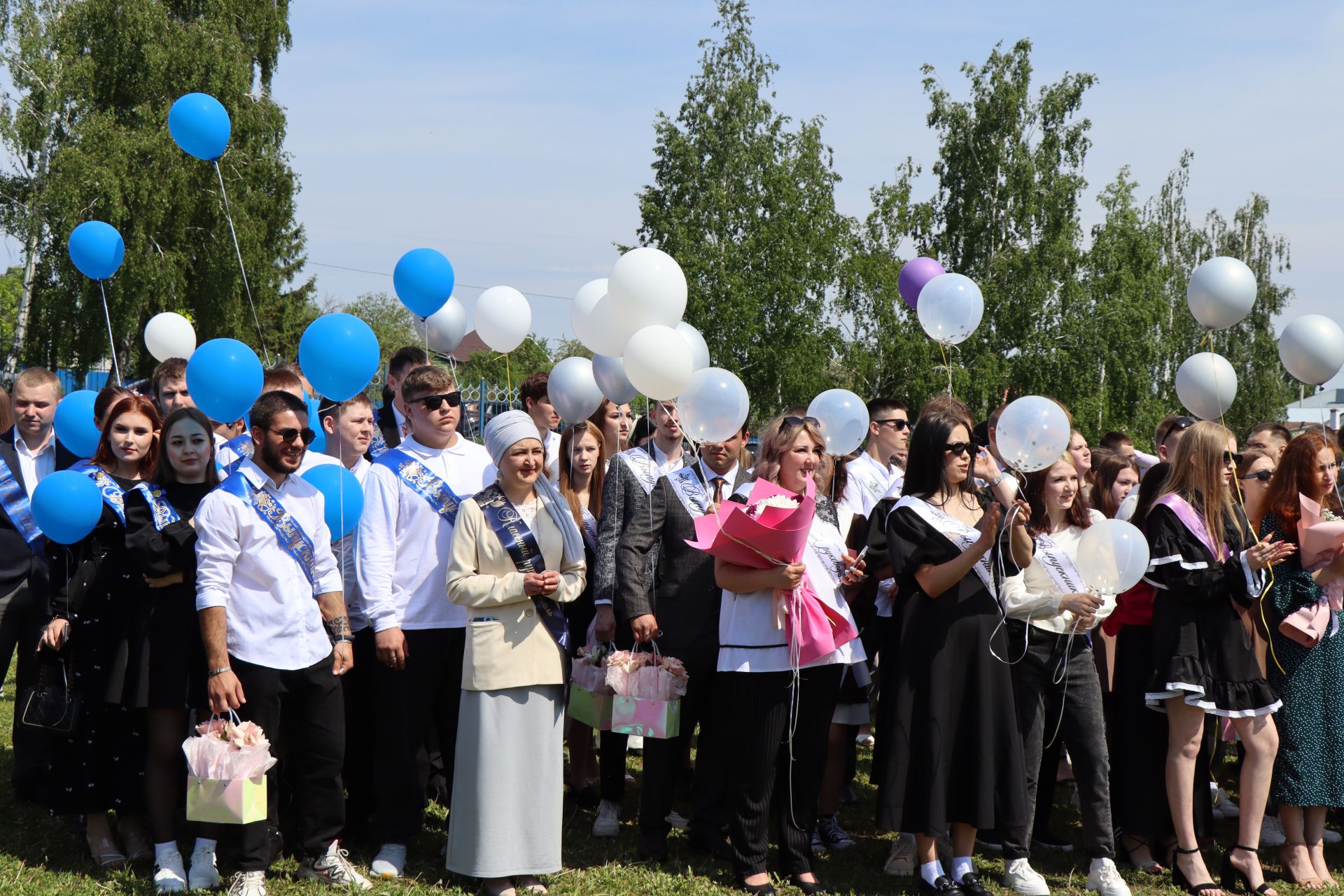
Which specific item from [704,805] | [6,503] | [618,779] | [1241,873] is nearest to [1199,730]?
[1241,873]

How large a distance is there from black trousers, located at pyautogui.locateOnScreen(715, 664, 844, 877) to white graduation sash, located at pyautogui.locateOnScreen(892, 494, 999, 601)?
0.71 meters

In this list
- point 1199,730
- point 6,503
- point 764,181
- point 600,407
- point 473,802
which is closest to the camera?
point 473,802

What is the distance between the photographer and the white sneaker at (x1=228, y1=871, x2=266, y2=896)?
13.8ft

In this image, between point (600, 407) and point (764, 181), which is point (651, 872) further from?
point (764, 181)

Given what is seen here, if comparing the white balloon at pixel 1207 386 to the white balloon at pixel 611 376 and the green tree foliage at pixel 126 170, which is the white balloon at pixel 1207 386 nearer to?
the white balloon at pixel 611 376

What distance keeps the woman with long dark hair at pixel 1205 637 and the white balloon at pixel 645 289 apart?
7.47 ft

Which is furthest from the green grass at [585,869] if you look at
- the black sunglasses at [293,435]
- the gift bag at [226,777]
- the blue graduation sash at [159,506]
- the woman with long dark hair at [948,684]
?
the black sunglasses at [293,435]

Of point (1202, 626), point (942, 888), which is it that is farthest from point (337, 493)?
point (1202, 626)

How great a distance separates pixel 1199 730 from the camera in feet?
15.8

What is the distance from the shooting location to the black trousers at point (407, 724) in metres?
4.80

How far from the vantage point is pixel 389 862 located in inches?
187

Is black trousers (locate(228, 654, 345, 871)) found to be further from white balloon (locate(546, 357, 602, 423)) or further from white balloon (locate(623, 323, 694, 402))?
white balloon (locate(546, 357, 602, 423))

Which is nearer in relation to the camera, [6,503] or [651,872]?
[651,872]

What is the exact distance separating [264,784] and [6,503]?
2271mm
